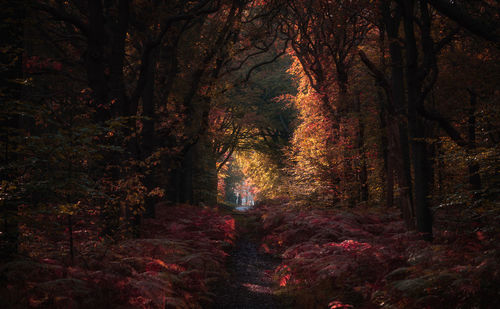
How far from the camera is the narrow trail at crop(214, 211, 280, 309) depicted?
7.09 meters

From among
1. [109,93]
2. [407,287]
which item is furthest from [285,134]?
[407,287]

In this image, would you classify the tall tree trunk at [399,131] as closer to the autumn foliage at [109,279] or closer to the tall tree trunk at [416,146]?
the tall tree trunk at [416,146]

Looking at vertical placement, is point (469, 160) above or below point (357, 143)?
below

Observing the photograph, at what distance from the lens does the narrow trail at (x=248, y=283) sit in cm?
709

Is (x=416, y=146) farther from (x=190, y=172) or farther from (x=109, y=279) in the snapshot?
(x=190, y=172)

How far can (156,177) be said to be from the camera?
661 inches

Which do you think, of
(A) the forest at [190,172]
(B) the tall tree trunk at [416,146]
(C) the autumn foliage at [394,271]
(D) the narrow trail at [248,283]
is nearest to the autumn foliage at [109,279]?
(A) the forest at [190,172]

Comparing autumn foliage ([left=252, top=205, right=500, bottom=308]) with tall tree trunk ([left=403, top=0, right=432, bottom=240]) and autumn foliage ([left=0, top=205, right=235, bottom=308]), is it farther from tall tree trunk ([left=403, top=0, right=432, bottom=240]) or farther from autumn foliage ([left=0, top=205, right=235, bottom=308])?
autumn foliage ([left=0, top=205, right=235, bottom=308])

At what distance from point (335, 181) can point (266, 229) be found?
463cm

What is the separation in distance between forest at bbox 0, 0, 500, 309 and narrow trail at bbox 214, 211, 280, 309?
0.24 feet

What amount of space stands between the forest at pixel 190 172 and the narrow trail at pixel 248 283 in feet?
0.24

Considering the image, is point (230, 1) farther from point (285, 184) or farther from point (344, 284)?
point (344, 284)

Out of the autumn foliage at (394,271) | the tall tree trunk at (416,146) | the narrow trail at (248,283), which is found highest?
the tall tree trunk at (416,146)

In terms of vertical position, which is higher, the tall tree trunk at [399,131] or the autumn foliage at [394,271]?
the tall tree trunk at [399,131]
